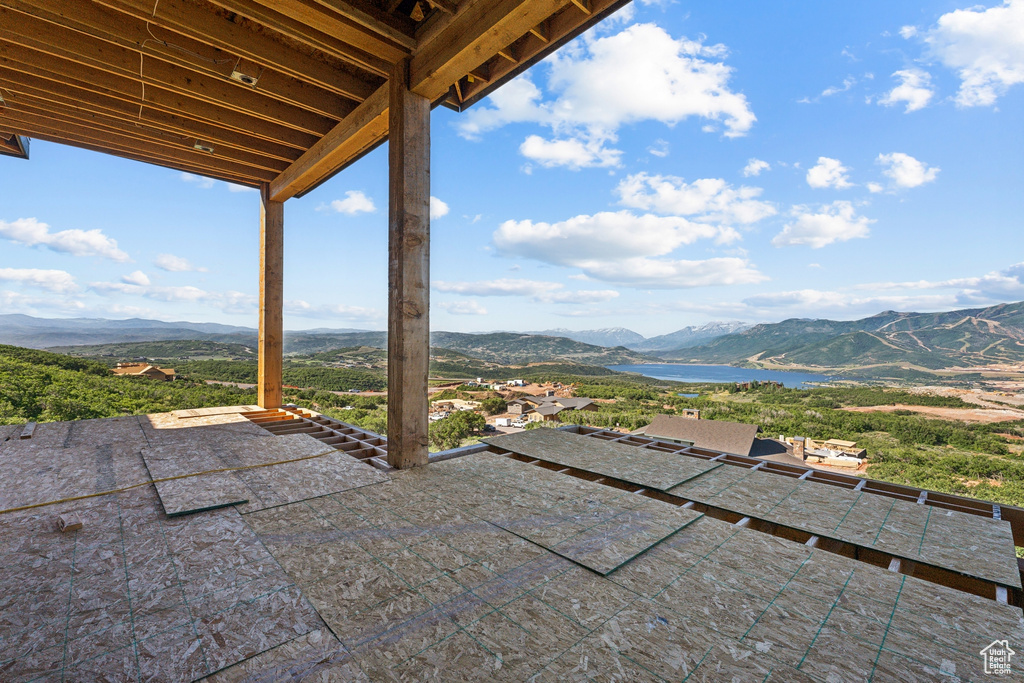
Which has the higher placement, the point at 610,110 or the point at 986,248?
the point at 610,110

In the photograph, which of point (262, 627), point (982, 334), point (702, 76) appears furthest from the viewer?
point (982, 334)

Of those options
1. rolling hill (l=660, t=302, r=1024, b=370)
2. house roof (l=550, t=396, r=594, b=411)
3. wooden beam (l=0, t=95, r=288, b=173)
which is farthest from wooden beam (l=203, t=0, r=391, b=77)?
rolling hill (l=660, t=302, r=1024, b=370)

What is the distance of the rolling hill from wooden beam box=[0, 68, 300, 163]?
97.6 feet

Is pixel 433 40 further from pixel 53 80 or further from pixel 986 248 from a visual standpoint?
pixel 986 248

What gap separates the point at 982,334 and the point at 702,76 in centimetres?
2326

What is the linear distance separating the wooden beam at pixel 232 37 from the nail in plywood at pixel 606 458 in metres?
4.33

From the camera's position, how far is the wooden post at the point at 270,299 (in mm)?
6441

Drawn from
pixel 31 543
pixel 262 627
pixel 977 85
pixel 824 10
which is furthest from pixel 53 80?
pixel 977 85

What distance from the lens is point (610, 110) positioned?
980cm

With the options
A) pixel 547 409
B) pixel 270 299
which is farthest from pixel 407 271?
pixel 547 409

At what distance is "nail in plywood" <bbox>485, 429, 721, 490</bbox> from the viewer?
358 cm

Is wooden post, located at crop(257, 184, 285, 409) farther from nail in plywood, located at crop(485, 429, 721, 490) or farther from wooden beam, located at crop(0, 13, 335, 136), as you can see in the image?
nail in plywood, located at crop(485, 429, 721, 490)

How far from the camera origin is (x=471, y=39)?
3.05 metres

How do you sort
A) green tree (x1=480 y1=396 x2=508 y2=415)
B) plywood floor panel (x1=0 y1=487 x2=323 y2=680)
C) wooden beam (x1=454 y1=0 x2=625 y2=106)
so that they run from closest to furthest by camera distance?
plywood floor panel (x1=0 y1=487 x2=323 y2=680) → wooden beam (x1=454 y1=0 x2=625 y2=106) → green tree (x1=480 y1=396 x2=508 y2=415)
